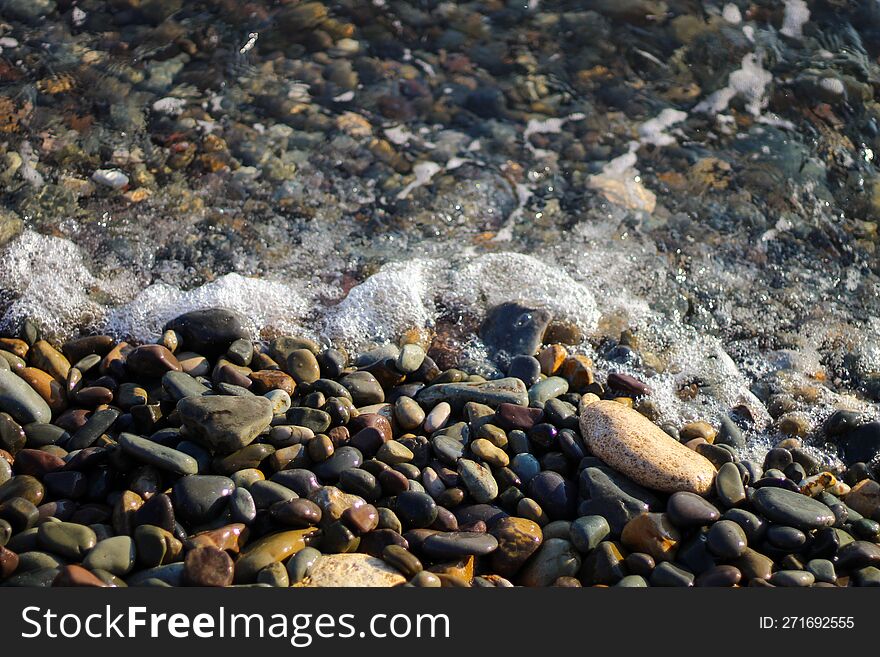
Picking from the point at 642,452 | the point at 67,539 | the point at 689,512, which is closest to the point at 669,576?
the point at 689,512

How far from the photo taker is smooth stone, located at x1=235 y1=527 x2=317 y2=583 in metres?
2.49

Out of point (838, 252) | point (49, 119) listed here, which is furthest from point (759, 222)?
point (49, 119)

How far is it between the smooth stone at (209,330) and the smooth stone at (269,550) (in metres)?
1.24

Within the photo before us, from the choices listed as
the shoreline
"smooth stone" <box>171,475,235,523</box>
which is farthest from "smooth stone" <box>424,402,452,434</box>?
"smooth stone" <box>171,475,235,523</box>

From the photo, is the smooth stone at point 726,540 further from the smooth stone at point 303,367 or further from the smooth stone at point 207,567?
the smooth stone at point 303,367

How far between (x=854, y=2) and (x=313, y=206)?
3.96 metres

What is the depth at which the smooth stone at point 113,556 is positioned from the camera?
7.97 feet

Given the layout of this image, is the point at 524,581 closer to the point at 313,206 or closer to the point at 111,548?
the point at 111,548

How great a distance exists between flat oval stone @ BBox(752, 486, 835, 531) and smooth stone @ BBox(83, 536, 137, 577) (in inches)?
79.0

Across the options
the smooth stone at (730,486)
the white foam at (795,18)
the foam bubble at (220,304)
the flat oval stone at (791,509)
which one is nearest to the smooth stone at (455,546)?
the smooth stone at (730,486)

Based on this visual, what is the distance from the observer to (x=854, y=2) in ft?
19.1

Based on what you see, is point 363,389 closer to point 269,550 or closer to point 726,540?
point 269,550

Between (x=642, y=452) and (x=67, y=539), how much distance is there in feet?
6.13

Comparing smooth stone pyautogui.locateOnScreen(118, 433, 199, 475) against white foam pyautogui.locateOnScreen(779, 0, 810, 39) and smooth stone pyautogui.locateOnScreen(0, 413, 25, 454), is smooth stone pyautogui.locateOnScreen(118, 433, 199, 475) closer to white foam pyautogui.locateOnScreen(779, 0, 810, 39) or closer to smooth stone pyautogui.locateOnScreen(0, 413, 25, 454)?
smooth stone pyautogui.locateOnScreen(0, 413, 25, 454)
